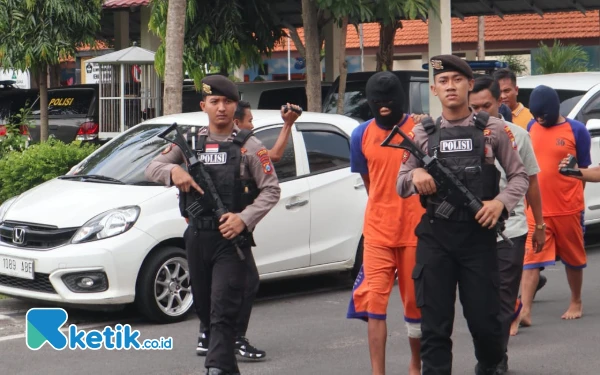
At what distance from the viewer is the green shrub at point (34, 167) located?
11.7 meters

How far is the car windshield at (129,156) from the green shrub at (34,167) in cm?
270

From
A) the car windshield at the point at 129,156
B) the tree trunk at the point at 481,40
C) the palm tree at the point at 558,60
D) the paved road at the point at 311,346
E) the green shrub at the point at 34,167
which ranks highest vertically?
the tree trunk at the point at 481,40

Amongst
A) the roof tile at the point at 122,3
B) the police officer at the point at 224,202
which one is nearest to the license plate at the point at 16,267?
the police officer at the point at 224,202

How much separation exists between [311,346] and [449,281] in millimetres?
Result: 2276

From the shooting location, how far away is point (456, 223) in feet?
17.5

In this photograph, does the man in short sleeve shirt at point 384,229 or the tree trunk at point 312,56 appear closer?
the man in short sleeve shirt at point 384,229

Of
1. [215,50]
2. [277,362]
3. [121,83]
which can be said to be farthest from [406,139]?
[121,83]

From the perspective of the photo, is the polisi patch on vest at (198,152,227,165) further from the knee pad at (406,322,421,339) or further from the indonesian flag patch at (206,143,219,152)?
the knee pad at (406,322,421,339)

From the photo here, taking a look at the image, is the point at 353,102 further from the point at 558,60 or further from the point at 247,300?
the point at 247,300

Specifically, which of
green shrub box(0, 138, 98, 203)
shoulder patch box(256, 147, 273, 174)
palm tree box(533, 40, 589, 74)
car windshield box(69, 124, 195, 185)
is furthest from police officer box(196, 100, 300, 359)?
palm tree box(533, 40, 589, 74)

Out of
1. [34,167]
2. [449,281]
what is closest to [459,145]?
[449,281]

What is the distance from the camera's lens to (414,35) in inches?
1222

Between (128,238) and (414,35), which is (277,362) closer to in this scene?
(128,238)

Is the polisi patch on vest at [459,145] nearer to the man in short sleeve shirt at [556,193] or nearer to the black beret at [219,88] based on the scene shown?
the black beret at [219,88]
